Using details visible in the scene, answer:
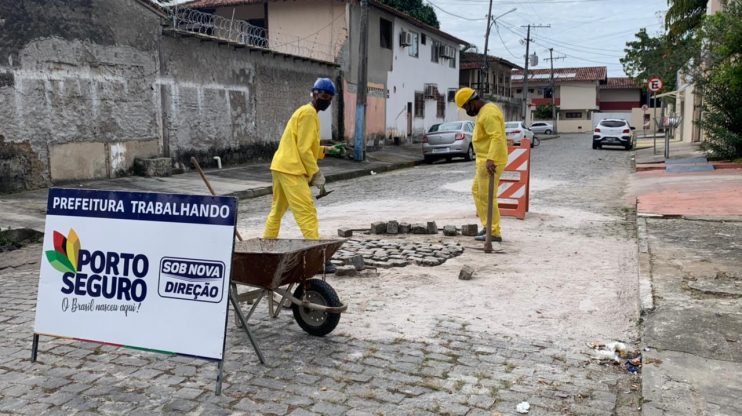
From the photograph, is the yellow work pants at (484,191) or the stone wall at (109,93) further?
the stone wall at (109,93)

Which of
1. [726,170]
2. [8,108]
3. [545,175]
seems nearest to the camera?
[8,108]

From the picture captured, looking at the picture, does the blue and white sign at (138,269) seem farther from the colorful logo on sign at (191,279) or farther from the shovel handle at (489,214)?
the shovel handle at (489,214)

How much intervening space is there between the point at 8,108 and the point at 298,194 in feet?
28.8

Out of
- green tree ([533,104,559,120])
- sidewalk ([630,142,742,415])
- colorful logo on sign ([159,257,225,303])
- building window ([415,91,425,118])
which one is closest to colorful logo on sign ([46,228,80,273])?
colorful logo on sign ([159,257,225,303])

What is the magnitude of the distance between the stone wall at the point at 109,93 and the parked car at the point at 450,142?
679cm

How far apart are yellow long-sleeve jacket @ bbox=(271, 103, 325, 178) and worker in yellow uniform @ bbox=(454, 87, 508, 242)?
8.33 feet

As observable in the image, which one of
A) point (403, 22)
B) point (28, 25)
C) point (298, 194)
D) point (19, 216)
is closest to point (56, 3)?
point (28, 25)

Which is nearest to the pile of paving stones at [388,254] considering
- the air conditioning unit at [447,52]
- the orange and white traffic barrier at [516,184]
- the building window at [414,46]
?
the orange and white traffic barrier at [516,184]

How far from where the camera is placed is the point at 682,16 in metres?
24.7

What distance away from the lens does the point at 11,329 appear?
4.92 meters

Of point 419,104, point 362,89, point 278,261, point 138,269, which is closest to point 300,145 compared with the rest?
point 278,261

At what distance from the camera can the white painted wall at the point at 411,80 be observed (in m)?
31.1

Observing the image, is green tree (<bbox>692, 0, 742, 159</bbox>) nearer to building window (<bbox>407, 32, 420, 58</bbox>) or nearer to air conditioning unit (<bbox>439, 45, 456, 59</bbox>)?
building window (<bbox>407, 32, 420, 58</bbox>)

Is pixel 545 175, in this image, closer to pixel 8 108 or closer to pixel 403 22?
pixel 8 108
